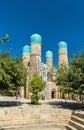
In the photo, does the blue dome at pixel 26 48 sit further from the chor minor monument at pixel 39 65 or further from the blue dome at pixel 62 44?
the blue dome at pixel 62 44

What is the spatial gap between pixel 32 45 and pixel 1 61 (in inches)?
770

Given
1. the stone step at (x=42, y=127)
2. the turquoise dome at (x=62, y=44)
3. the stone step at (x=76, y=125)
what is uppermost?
the turquoise dome at (x=62, y=44)

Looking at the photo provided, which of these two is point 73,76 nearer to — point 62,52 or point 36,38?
point 36,38

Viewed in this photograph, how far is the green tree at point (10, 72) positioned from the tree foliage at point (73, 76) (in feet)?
11.1

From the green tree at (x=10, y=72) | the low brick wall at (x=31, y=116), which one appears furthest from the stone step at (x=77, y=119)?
the green tree at (x=10, y=72)

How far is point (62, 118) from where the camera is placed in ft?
39.2

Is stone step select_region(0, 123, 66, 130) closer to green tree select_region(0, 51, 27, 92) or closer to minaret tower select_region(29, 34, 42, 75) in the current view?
green tree select_region(0, 51, 27, 92)

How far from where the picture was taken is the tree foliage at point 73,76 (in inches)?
552

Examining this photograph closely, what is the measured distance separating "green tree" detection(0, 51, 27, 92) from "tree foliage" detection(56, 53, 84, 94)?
338cm

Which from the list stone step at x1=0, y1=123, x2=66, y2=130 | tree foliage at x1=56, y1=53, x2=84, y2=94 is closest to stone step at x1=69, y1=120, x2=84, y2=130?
stone step at x1=0, y1=123, x2=66, y2=130

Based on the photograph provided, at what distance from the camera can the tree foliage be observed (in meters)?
14.0

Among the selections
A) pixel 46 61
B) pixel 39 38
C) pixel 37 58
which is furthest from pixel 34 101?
pixel 46 61

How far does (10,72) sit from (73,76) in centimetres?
521

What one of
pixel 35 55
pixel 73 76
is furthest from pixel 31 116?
pixel 35 55
